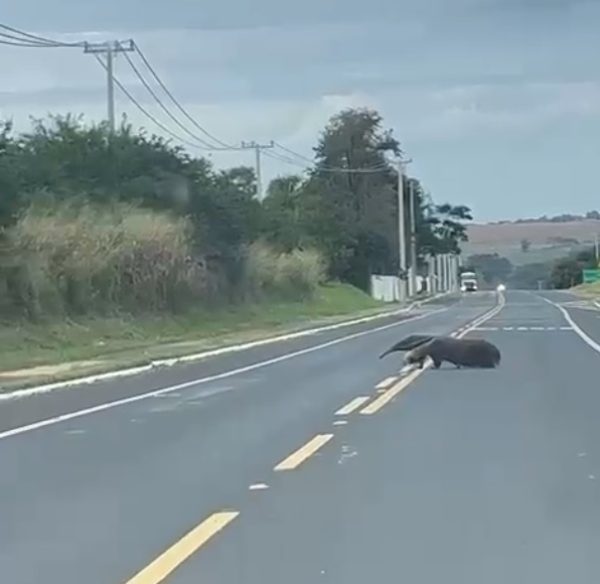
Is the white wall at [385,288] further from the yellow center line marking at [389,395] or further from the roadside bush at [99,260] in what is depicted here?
the yellow center line marking at [389,395]

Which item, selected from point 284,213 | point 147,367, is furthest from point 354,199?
point 147,367

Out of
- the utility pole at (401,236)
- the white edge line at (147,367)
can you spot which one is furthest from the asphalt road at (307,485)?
the utility pole at (401,236)

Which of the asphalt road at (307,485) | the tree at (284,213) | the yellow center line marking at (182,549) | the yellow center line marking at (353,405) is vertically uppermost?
the tree at (284,213)

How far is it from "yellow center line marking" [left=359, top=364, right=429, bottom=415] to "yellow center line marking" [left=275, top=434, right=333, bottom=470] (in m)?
3.11

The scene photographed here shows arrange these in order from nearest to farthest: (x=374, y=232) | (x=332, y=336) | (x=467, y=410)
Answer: (x=467, y=410)
(x=332, y=336)
(x=374, y=232)

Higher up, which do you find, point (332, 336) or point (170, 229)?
point (170, 229)

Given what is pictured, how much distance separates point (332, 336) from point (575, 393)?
2520 cm

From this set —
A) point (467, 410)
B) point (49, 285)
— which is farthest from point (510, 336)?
point (467, 410)

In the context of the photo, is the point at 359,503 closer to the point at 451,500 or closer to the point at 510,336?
the point at 451,500

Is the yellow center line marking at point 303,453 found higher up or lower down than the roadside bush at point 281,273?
lower down

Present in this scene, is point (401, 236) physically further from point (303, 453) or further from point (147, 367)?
point (303, 453)

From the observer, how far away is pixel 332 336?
4791 cm

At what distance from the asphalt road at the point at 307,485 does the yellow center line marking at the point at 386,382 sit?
0.25 metres

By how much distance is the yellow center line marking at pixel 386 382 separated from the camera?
2471 centimetres
